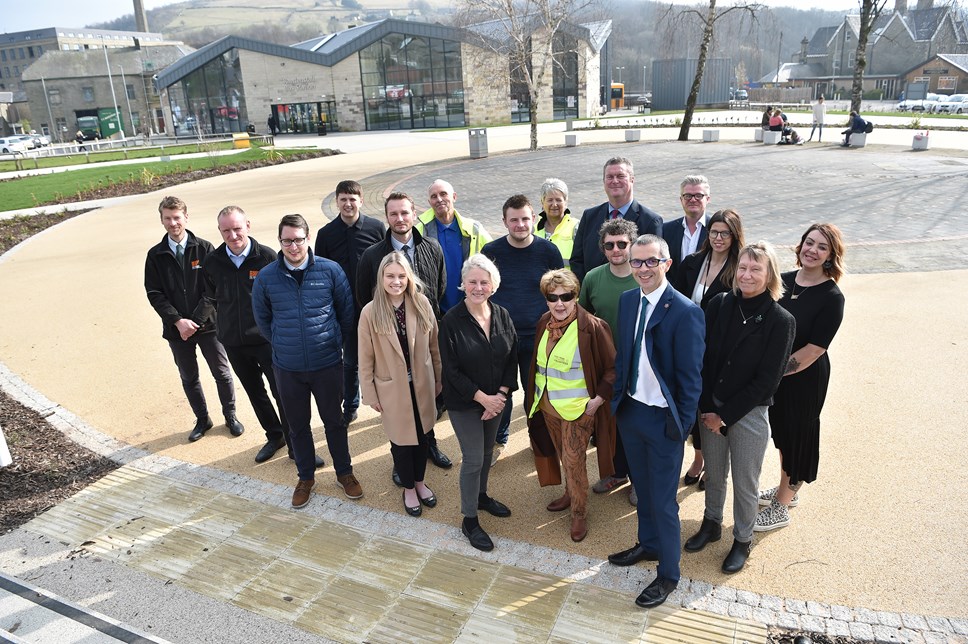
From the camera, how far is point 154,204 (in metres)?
20.0

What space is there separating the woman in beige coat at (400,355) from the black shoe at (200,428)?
2.52 m

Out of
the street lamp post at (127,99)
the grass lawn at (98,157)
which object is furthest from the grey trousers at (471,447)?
the street lamp post at (127,99)

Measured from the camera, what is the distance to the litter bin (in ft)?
86.5

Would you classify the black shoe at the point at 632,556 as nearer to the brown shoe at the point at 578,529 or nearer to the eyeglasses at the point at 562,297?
the brown shoe at the point at 578,529

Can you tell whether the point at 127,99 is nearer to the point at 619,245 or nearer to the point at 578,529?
the point at 619,245

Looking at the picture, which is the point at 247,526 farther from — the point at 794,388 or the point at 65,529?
the point at 794,388

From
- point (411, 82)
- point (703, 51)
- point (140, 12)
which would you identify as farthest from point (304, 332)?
point (140, 12)

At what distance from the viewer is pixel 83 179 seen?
84.2ft

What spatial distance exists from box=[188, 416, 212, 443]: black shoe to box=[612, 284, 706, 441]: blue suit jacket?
15.0ft

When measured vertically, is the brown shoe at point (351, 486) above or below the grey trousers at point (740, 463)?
below

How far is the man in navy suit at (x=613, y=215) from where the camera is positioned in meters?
5.23

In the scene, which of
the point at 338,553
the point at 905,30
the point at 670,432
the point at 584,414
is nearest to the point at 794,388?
the point at 670,432

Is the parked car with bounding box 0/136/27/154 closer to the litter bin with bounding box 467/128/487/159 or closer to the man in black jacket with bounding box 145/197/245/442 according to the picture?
the litter bin with bounding box 467/128/487/159

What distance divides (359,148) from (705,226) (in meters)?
32.1
